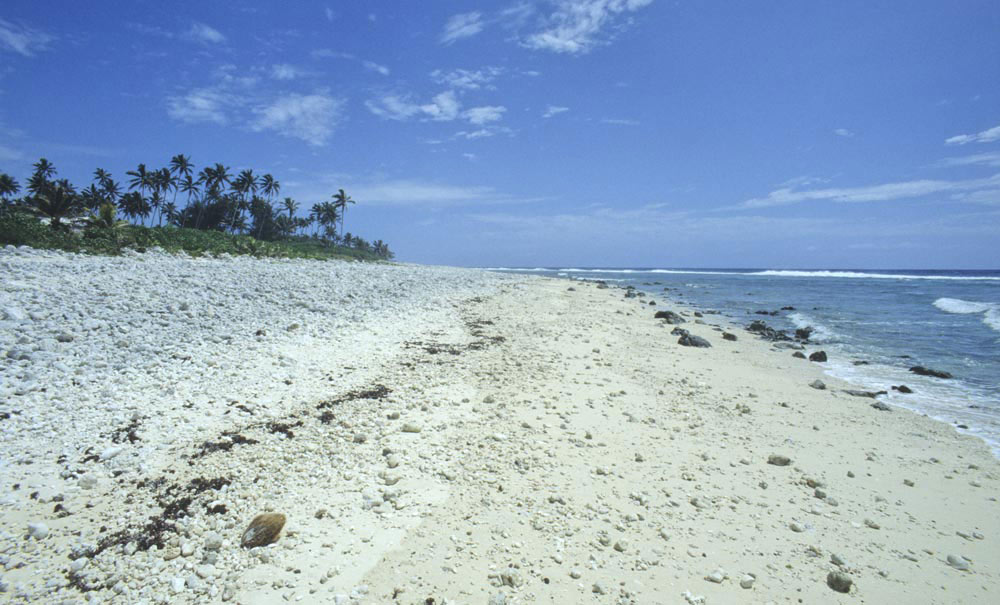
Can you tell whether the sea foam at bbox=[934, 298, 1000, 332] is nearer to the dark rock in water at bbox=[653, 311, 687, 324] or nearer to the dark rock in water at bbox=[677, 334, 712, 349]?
the dark rock in water at bbox=[653, 311, 687, 324]

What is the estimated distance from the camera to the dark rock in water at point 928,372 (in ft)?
42.2

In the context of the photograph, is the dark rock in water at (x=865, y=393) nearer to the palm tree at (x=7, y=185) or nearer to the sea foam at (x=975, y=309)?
the sea foam at (x=975, y=309)

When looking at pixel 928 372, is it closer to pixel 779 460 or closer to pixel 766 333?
pixel 766 333

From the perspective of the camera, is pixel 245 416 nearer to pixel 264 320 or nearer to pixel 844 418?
pixel 264 320

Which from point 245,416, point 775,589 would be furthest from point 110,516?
point 775,589

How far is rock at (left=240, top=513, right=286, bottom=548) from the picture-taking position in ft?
13.0

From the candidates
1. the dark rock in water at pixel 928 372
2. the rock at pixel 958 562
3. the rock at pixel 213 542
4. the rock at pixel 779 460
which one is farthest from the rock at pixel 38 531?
the dark rock in water at pixel 928 372

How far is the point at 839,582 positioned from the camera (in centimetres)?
402

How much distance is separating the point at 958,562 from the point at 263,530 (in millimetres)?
7086

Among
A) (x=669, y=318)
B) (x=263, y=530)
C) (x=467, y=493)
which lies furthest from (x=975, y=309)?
(x=263, y=530)

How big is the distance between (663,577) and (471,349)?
27.3 feet

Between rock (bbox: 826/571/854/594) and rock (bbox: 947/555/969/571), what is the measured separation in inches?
62.3

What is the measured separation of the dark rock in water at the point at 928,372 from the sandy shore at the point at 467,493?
18.3 feet

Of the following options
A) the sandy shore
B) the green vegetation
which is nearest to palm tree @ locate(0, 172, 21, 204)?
the green vegetation
